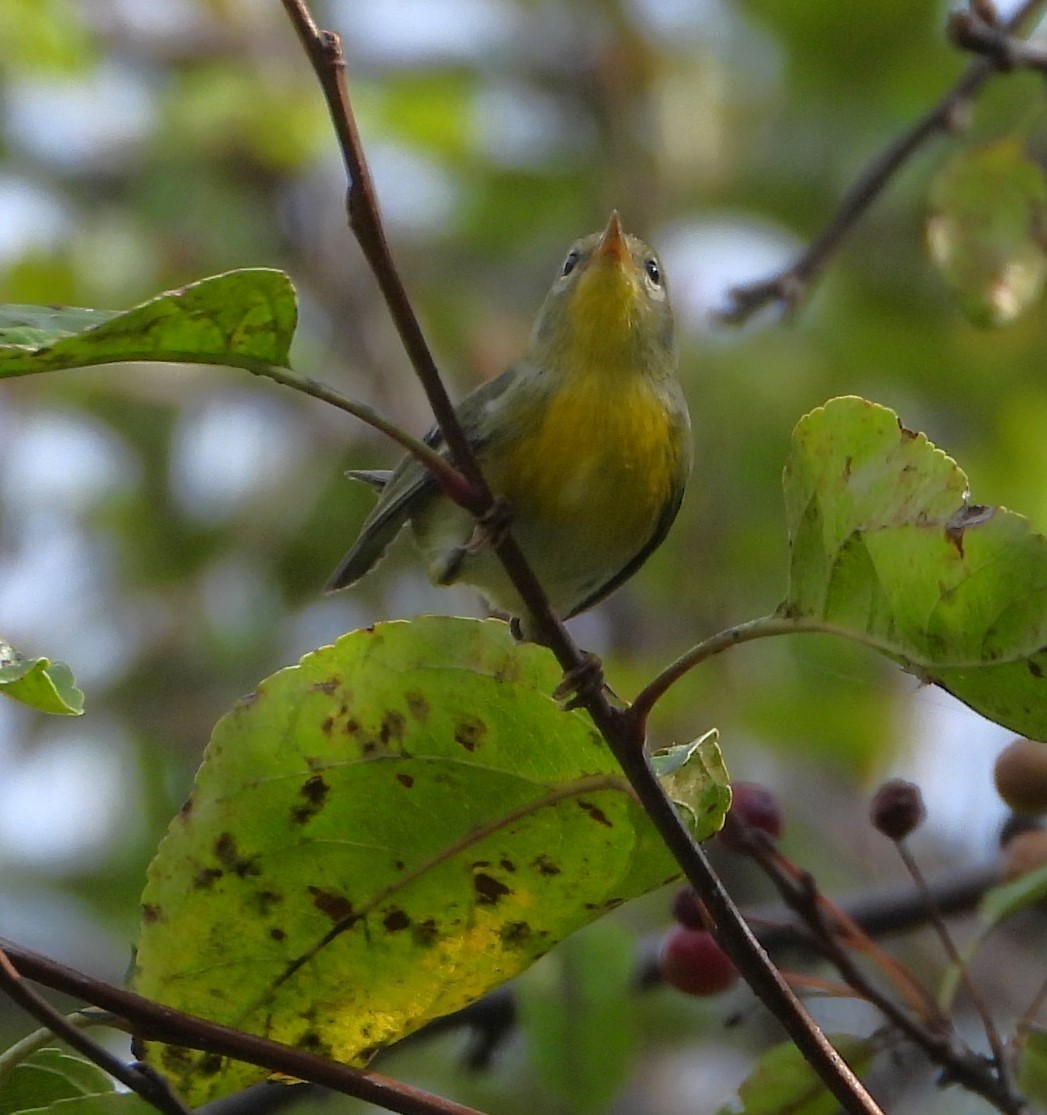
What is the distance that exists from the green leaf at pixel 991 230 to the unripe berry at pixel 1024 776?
2.63ft

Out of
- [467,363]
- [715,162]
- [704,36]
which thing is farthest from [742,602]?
[704,36]

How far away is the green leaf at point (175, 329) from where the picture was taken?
4.56 feet

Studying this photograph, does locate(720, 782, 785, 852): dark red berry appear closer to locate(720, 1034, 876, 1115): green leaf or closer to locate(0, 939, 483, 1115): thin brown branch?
locate(720, 1034, 876, 1115): green leaf

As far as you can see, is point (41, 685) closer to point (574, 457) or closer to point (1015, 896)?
point (1015, 896)

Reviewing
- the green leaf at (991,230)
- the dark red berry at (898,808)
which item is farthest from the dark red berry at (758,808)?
the green leaf at (991,230)

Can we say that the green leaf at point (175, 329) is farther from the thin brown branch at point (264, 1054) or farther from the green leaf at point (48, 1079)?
the green leaf at point (48, 1079)

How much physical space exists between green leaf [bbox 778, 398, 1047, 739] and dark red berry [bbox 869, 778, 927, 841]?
67 centimetres

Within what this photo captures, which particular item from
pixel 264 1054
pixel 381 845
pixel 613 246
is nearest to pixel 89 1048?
pixel 264 1054

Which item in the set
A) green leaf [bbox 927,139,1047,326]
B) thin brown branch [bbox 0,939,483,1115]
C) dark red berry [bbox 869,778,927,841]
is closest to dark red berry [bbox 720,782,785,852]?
dark red berry [bbox 869,778,927,841]

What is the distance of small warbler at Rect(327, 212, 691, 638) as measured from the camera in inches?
110

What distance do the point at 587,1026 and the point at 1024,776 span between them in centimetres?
75

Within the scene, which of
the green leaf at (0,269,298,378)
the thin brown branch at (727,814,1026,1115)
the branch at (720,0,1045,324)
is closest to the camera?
the green leaf at (0,269,298,378)

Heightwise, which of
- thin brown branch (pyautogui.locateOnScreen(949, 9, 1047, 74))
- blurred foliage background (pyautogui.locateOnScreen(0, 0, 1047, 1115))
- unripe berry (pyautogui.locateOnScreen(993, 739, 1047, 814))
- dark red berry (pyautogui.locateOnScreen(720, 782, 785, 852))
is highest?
blurred foliage background (pyautogui.locateOnScreen(0, 0, 1047, 1115))

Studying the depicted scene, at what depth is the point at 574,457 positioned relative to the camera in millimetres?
2801
